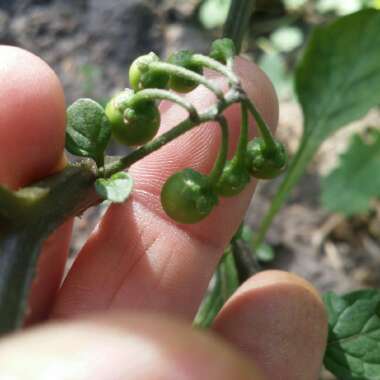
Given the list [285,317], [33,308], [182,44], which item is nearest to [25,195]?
[33,308]

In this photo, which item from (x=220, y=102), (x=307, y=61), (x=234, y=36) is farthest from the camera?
(x=307, y=61)

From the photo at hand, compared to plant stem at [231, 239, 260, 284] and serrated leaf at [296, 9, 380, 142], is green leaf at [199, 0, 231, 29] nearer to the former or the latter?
serrated leaf at [296, 9, 380, 142]

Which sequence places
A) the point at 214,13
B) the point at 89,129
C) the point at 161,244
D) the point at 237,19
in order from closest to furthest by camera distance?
the point at 89,129, the point at 237,19, the point at 161,244, the point at 214,13

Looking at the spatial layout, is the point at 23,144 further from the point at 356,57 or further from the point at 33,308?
the point at 356,57

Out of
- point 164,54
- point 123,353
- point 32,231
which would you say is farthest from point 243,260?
point 164,54

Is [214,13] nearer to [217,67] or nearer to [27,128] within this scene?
[27,128]

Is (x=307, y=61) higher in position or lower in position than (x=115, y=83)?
higher
